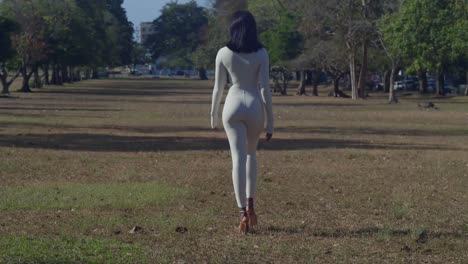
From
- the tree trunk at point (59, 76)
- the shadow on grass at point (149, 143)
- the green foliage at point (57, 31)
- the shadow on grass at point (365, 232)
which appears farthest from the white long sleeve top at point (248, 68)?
the tree trunk at point (59, 76)

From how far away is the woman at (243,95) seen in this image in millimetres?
10023

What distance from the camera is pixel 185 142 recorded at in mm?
24891

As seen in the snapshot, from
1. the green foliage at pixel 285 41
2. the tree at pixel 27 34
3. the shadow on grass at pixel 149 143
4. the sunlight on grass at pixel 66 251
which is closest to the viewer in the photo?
the sunlight on grass at pixel 66 251

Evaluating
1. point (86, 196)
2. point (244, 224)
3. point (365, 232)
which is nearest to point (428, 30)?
point (86, 196)

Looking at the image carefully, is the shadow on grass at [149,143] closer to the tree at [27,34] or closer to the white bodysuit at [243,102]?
the white bodysuit at [243,102]

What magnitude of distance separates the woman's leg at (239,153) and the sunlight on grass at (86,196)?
2.30 metres

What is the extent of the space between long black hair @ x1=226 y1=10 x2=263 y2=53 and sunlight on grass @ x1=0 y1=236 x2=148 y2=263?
2.40 metres

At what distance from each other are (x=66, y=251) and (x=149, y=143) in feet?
52.3

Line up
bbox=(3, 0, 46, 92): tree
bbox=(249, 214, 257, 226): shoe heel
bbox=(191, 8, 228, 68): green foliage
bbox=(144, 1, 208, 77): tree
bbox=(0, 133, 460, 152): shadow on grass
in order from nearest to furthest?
bbox=(249, 214, 257, 226): shoe heel, bbox=(0, 133, 460, 152): shadow on grass, bbox=(3, 0, 46, 92): tree, bbox=(191, 8, 228, 68): green foliage, bbox=(144, 1, 208, 77): tree

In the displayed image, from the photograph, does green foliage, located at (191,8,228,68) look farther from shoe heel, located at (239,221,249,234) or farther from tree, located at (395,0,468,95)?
shoe heel, located at (239,221,249,234)

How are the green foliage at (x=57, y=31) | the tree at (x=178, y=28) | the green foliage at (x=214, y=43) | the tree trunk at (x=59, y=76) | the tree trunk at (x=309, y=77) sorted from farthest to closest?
the tree at (x=178, y=28) → the tree trunk at (x=59, y=76) → the tree trunk at (x=309, y=77) → the green foliage at (x=214, y=43) → the green foliage at (x=57, y=31)

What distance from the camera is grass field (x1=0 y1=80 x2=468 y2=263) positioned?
8.99 m

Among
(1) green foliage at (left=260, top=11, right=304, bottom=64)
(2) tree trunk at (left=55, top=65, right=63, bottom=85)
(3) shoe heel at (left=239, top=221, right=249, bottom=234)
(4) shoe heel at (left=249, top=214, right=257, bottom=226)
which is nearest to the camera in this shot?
(3) shoe heel at (left=239, top=221, right=249, bottom=234)

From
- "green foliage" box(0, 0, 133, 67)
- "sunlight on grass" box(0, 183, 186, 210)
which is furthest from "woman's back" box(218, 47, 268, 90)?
"green foliage" box(0, 0, 133, 67)
